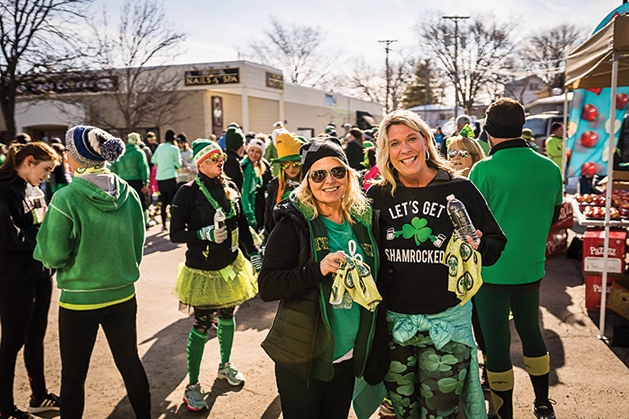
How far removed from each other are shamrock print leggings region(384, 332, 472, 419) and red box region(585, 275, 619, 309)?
151 inches

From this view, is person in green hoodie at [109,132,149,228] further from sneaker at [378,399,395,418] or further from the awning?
the awning

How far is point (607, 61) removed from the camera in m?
4.93

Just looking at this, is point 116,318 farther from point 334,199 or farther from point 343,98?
point 343,98

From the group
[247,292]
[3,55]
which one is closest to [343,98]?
[3,55]

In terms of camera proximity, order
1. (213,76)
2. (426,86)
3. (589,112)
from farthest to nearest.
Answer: (426,86) → (213,76) → (589,112)

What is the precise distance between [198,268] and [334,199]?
183 centimetres

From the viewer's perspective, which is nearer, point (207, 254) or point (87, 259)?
point (87, 259)

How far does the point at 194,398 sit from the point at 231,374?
1.58 feet

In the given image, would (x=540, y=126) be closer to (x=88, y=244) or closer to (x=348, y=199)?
(x=348, y=199)

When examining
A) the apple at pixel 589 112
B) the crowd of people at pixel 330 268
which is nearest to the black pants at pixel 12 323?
the crowd of people at pixel 330 268

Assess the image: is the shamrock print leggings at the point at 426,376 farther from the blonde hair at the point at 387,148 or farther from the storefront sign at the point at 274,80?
the storefront sign at the point at 274,80

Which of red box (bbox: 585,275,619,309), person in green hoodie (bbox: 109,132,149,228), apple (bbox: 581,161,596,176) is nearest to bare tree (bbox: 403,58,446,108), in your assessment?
apple (bbox: 581,161,596,176)

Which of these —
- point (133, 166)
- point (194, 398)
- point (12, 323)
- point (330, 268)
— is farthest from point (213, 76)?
point (330, 268)

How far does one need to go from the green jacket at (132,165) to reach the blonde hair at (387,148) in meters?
8.50
